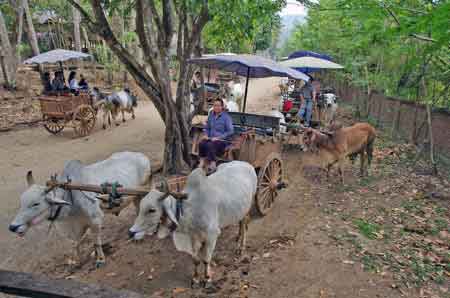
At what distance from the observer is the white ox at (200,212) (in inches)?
139

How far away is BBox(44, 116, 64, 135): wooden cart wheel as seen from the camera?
11.0m

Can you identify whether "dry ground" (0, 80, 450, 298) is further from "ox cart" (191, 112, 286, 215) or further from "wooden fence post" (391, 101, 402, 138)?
"wooden fence post" (391, 101, 402, 138)

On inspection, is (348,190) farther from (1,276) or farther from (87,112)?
(87,112)

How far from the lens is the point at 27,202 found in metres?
3.73

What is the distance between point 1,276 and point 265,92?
2413 cm

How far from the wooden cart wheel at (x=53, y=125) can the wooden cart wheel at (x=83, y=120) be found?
487mm

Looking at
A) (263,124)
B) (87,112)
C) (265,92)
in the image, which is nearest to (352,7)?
(263,124)

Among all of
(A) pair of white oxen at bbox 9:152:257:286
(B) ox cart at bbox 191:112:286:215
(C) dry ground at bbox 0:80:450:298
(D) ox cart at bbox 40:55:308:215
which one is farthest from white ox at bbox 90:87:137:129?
(A) pair of white oxen at bbox 9:152:257:286

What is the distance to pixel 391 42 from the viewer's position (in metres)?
8.06

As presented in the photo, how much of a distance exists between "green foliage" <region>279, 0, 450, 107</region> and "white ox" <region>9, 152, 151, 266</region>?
155 inches

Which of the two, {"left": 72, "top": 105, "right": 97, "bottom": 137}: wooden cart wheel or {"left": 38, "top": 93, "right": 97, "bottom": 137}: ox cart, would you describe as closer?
{"left": 38, "top": 93, "right": 97, "bottom": 137}: ox cart

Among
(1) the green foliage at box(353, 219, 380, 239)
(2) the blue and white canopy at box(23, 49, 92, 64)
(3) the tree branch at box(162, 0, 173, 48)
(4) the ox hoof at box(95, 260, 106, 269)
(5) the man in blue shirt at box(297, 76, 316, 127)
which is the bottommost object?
(4) the ox hoof at box(95, 260, 106, 269)

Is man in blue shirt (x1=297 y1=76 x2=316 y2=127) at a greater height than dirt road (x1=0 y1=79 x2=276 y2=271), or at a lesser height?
greater

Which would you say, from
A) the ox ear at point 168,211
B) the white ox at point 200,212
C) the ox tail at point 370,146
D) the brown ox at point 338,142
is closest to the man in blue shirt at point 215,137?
the white ox at point 200,212
